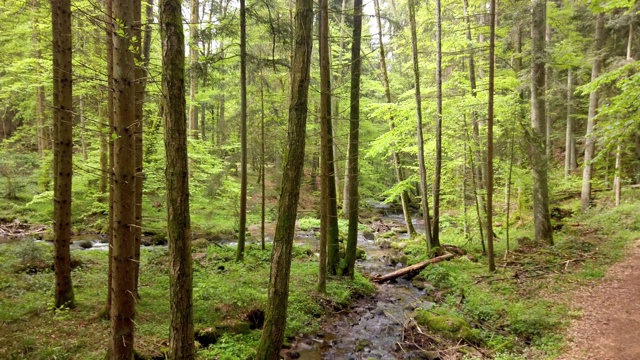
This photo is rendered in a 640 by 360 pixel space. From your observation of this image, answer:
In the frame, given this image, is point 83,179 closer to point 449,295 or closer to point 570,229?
point 449,295

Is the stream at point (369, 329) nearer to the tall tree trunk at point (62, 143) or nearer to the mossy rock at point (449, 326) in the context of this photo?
the mossy rock at point (449, 326)

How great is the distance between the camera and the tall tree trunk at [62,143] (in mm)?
6219

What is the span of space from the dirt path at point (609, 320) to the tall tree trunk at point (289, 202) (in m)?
5.24

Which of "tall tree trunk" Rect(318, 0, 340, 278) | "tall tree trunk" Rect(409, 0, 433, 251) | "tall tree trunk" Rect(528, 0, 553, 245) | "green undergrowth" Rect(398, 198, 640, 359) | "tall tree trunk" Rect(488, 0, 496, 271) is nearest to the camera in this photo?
"green undergrowth" Rect(398, 198, 640, 359)

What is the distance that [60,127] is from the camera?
6457mm

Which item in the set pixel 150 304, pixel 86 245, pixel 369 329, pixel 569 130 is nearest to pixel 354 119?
pixel 369 329

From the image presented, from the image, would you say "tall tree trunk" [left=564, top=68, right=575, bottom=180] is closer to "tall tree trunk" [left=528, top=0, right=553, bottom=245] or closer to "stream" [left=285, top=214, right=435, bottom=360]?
"tall tree trunk" [left=528, top=0, right=553, bottom=245]

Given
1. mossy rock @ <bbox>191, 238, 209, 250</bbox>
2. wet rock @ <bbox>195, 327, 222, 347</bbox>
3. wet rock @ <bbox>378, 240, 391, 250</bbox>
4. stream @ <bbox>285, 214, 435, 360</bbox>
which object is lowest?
stream @ <bbox>285, 214, 435, 360</bbox>

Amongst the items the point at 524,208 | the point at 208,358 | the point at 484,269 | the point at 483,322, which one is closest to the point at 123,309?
the point at 208,358

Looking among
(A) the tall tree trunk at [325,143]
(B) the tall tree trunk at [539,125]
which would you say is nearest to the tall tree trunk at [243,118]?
(A) the tall tree trunk at [325,143]

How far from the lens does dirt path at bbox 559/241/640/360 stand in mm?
6156

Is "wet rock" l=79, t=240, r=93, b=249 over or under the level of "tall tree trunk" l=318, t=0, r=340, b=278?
under

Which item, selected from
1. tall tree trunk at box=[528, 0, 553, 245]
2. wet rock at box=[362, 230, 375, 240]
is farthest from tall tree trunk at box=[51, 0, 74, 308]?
wet rock at box=[362, 230, 375, 240]

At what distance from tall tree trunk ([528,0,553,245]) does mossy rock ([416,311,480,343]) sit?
6372 mm
